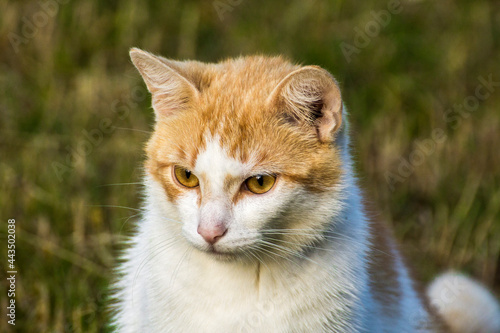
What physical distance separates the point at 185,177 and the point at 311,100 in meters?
0.59

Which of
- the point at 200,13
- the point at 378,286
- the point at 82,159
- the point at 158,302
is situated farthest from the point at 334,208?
the point at 200,13

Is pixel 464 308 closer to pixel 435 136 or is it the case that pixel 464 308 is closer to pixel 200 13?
pixel 435 136

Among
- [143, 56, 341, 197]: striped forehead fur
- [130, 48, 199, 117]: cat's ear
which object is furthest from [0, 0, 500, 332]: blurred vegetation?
[143, 56, 341, 197]: striped forehead fur

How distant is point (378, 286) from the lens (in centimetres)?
298

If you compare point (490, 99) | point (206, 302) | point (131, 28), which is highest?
point (131, 28)

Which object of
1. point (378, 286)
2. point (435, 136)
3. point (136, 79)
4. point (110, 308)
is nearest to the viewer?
point (378, 286)

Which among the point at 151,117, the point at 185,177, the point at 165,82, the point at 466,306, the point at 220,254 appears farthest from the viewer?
the point at 151,117

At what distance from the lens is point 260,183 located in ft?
8.17

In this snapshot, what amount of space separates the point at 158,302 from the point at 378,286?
40.3 inches

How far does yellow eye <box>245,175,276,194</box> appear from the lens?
247 cm

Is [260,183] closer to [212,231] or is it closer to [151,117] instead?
[212,231]

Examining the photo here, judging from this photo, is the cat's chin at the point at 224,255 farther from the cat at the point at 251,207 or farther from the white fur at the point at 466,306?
the white fur at the point at 466,306

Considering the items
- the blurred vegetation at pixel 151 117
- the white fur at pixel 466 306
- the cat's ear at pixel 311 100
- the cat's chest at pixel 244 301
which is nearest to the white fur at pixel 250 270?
the cat's chest at pixel 244 301

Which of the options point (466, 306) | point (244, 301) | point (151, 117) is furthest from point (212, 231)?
point (151, 117)
